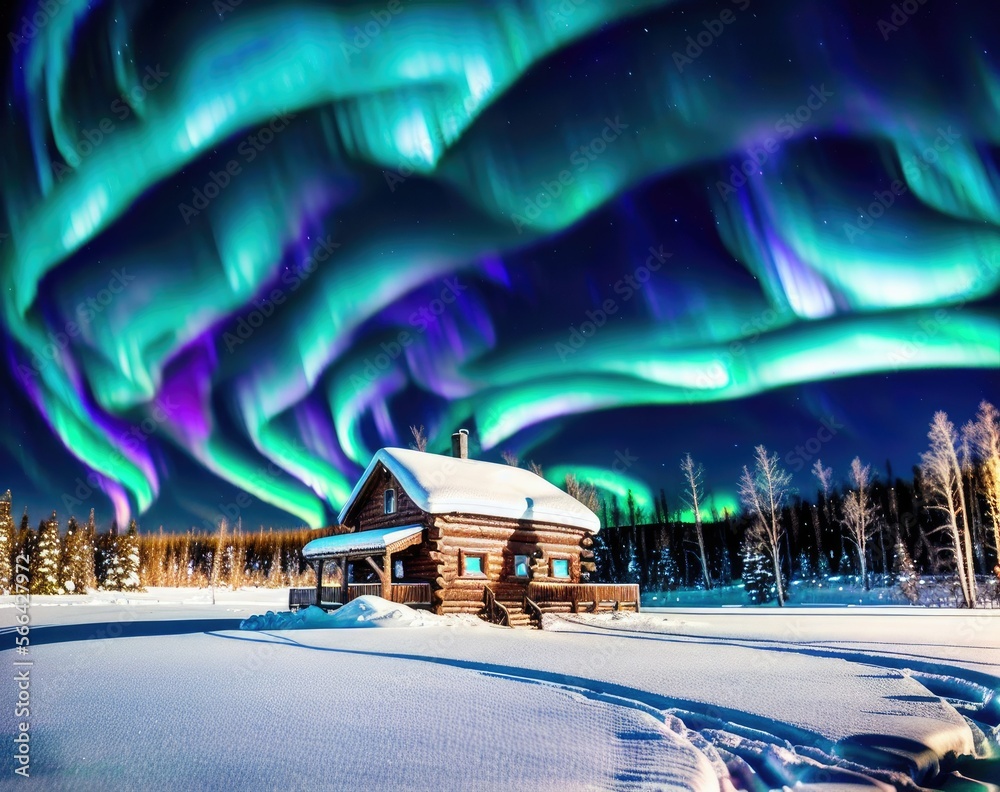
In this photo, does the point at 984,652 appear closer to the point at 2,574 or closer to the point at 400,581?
the point at 400,581

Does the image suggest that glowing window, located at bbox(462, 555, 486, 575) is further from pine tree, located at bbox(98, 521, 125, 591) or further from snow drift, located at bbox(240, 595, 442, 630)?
pine tree, located at bbox(98, 521, 125, 591)

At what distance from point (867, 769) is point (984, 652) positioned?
34.3 feet

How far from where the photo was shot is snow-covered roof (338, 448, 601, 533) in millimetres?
24062

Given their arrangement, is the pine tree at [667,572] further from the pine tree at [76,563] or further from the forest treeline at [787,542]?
the pine tree at [76,563]

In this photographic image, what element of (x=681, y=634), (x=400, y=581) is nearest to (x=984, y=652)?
(x=681, y=634)

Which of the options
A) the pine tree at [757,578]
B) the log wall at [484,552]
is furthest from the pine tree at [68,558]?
the pine tree at [757,578]

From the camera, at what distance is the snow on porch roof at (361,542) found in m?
23.1

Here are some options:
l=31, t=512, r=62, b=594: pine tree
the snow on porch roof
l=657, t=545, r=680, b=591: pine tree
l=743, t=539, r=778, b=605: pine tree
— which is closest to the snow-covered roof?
the snow on porch roof

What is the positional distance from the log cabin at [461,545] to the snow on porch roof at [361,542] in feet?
0.17

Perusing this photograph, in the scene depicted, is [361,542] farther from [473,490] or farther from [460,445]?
[460,445]

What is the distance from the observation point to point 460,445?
32.4m

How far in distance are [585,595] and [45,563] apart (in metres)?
55.0

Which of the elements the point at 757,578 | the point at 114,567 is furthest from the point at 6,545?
the point at 757,578

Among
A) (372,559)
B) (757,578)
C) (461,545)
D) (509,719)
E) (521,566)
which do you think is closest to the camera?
(509,719)
